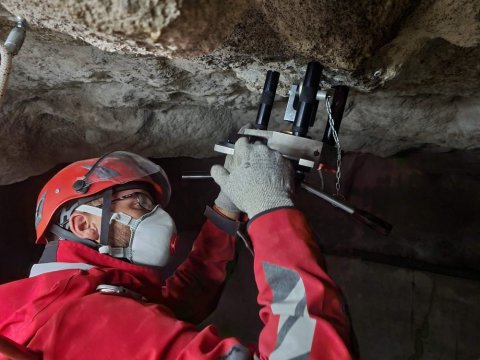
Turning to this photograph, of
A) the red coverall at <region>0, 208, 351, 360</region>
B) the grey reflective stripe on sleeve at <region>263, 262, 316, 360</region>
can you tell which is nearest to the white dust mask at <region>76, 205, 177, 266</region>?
the red coverall at <region>0, 208, 351, 360</region>

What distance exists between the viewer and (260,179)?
45.6 inches

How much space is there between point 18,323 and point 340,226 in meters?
2.26

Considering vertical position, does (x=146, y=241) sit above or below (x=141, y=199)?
below

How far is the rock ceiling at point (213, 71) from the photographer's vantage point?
0.70 metres

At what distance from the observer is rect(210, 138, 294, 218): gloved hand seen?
115cm

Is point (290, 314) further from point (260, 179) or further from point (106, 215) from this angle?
point (106, 215)

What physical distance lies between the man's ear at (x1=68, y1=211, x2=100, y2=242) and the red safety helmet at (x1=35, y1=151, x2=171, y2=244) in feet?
0.23

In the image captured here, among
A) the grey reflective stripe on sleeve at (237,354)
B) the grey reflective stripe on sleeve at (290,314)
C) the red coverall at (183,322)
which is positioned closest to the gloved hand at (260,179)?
the red coverall at (183,322)

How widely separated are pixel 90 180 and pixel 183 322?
2.37 feet

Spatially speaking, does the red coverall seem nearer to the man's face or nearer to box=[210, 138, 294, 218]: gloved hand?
box=[210, 138, 294, 218]: gloved hand

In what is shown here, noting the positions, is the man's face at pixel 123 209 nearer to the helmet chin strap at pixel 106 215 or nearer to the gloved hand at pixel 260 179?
the helmet chin strap at pixel 106 215

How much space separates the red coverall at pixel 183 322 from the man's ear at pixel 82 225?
238mm

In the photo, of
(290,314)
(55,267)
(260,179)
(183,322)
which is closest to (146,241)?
(55,267)

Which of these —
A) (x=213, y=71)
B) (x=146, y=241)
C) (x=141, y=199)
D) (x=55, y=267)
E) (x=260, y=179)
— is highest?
(x=213, y=71)
